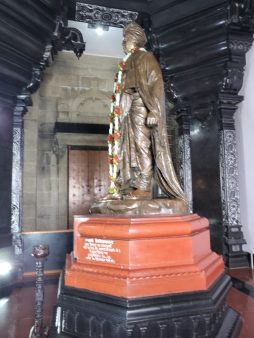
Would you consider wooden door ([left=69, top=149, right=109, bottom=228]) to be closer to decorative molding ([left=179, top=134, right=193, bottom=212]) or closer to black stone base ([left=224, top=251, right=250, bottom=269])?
decorative molding ([left=179, top=134, right=193, bottom=212])

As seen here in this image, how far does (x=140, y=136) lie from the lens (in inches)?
86.4

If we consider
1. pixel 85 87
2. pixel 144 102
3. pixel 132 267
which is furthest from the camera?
pixel 85 87

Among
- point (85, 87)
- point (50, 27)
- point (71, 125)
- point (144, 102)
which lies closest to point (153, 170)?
point (144, 102)

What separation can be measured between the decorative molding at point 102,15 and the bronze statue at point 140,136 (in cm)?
188

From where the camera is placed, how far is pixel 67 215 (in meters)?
5.24

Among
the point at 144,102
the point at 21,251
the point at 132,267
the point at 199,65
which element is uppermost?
→ the point at 199,65

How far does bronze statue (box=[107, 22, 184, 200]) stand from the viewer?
215cm

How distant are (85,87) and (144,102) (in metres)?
3.68

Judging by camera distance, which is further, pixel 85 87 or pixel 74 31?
pixel 85 87

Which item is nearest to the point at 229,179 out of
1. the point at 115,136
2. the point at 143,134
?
the point at 143,134

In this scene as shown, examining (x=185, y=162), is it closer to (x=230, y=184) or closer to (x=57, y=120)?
(x=230, y=184)

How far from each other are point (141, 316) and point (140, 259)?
0.28 meters

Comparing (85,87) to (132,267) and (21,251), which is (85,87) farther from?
(132,267)

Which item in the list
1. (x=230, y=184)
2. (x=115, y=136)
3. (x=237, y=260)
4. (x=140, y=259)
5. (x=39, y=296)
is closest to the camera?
(x=140, y=259)
